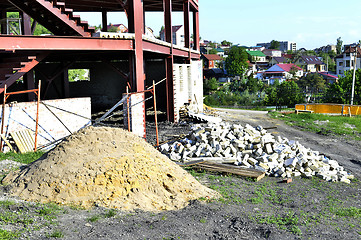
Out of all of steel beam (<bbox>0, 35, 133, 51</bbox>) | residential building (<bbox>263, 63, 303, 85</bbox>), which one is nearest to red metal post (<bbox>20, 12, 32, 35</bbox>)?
steel beam (<bbox>0, 35, 133, 51</bbox>)

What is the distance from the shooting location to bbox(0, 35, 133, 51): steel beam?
44.5 ft

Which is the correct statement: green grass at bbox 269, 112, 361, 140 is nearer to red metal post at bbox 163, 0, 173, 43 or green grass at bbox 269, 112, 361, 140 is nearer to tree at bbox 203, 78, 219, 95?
red metal post at bbox 163, 0, 173, 43

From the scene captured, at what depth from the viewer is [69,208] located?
865 cm

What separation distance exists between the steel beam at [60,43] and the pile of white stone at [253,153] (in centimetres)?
478

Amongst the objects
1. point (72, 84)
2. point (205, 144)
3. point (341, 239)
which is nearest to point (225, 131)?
point (205, 144)

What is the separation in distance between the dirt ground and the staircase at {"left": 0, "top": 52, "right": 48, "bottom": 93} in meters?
6.37

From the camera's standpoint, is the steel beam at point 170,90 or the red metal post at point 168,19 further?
the steel beam at point 170,90

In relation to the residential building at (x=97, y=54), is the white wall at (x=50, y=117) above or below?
below

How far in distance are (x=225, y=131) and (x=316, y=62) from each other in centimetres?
12078

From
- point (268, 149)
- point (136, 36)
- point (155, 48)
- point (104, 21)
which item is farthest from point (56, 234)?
point (104, 21)

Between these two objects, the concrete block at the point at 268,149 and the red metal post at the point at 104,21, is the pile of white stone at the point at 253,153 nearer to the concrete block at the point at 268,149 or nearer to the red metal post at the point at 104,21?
the concrete block at the point at 268,149

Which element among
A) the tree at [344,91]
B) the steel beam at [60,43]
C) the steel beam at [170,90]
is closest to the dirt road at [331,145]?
the steel beam at [170,90]

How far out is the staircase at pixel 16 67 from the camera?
48.4 ft

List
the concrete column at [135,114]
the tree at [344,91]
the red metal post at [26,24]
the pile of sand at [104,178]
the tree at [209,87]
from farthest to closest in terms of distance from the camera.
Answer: the tree at [209,87], the tree at [344,91], the concrete column at [135,114], the red metal post at [26,24], the pile of sand at [104,178]
